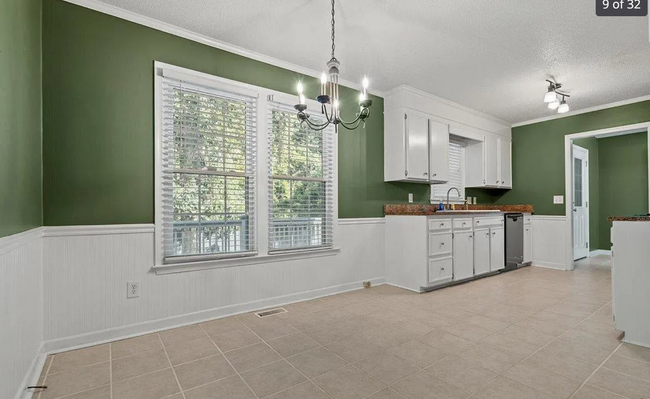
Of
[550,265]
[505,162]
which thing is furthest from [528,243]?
[505,162]

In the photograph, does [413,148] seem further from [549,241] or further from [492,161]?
[549,241]

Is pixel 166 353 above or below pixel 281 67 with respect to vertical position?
below

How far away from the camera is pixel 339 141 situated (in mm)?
3906

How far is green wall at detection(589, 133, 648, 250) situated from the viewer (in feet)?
20.0

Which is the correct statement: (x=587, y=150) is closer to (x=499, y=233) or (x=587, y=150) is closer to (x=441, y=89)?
(x=499, y=233)

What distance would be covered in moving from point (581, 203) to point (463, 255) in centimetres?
370

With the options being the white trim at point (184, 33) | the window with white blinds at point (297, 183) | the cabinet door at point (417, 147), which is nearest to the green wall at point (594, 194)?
the cabinet door at point (417, 147)

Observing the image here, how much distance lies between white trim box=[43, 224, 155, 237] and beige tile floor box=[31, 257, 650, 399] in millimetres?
834

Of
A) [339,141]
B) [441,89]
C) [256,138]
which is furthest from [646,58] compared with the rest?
[256,138]

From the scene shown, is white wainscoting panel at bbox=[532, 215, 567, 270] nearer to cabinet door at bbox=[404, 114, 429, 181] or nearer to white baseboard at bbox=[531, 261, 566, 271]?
white baseboard at bbox=[531, 261, 566, 271]

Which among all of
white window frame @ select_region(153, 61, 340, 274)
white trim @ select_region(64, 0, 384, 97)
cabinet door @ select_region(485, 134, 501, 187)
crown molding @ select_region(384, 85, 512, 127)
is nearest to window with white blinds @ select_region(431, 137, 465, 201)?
cabinet door @ select_region(485, 134, 501, 187)

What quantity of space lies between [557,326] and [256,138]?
124 inches

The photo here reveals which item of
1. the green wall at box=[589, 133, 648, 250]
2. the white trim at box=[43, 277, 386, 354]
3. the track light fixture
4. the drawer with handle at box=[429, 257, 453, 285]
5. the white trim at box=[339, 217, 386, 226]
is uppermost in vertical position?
the track light fixture

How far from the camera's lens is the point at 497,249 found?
4828 millimetres
